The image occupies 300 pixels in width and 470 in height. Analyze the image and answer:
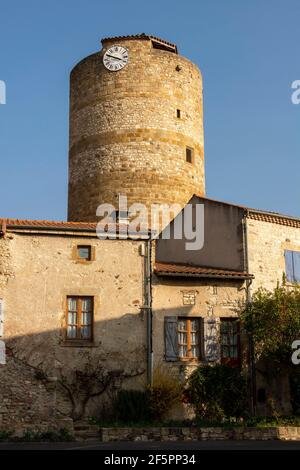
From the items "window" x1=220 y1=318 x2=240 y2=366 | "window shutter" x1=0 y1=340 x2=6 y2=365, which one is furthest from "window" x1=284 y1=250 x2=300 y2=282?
"window shutter" x1=0 y1=340 x2=6 y2=365

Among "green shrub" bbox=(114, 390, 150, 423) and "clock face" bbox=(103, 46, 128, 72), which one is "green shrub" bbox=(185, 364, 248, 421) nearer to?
"green shrub" bbox=(114, 390, 150, 423)

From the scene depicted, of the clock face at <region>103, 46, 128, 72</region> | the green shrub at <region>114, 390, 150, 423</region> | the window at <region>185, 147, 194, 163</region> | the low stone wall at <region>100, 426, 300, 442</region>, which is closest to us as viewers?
the low stone wall at <region>100, 426, 300, 442</region>

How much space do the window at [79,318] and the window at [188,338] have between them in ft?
8.11

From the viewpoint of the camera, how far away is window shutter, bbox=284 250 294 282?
20.5m

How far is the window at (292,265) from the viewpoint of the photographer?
2058 cm

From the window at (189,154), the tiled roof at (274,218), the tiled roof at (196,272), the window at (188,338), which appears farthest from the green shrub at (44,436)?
the window at (189,154)

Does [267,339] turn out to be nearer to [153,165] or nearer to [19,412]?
[19,412]

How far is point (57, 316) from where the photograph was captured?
17.8 meters

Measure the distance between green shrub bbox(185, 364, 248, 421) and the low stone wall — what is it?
1839 mm

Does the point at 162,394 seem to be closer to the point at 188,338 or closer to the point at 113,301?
the point at 188,338

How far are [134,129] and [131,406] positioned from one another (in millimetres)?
12165

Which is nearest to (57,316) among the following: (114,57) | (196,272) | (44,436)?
(44,436)

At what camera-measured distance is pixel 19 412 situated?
16.9 m
